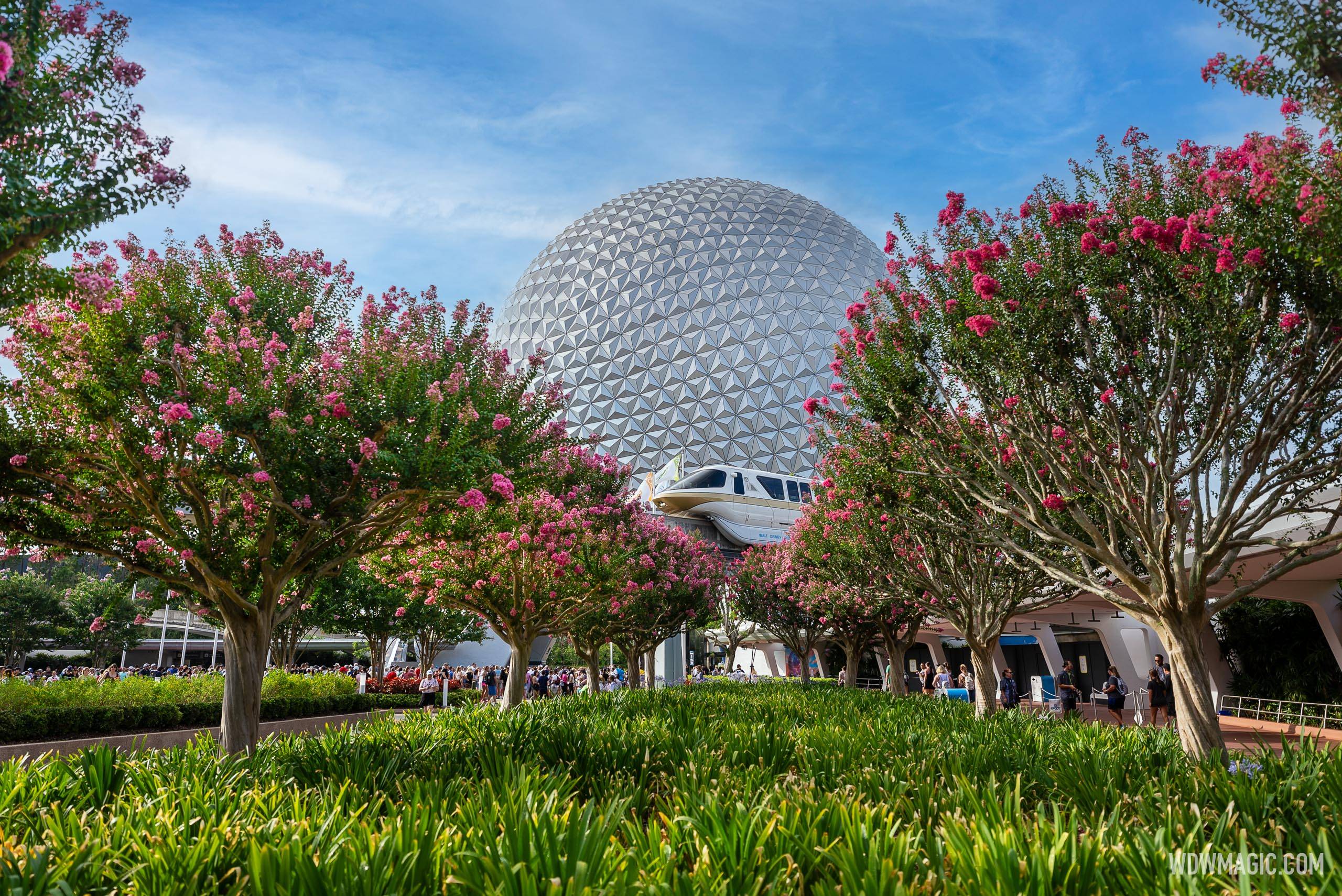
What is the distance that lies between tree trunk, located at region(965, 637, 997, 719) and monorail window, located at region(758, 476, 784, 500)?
3561 centimetres

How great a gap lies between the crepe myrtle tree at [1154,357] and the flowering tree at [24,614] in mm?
53841

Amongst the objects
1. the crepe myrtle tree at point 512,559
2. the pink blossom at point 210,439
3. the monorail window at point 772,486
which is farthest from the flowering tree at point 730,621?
the pink blossom at point 210,439

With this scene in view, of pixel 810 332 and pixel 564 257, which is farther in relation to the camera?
pixel 564 257

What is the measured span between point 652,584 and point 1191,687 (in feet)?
50.7

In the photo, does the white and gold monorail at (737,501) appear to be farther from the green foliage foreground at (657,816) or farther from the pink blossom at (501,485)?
the green foliage foreground at (657,816)

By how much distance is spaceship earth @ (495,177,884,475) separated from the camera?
5522cm

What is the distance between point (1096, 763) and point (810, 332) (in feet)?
174

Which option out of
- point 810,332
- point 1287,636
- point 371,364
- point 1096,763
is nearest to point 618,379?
point 810,332

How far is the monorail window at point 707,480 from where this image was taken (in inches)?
1962

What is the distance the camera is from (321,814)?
405cm

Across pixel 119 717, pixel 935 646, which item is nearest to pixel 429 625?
pixel 119 717

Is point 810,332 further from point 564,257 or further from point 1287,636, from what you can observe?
point 1287,636

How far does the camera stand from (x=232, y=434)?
8.73 metres

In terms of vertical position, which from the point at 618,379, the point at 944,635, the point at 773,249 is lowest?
the point at 944,635
